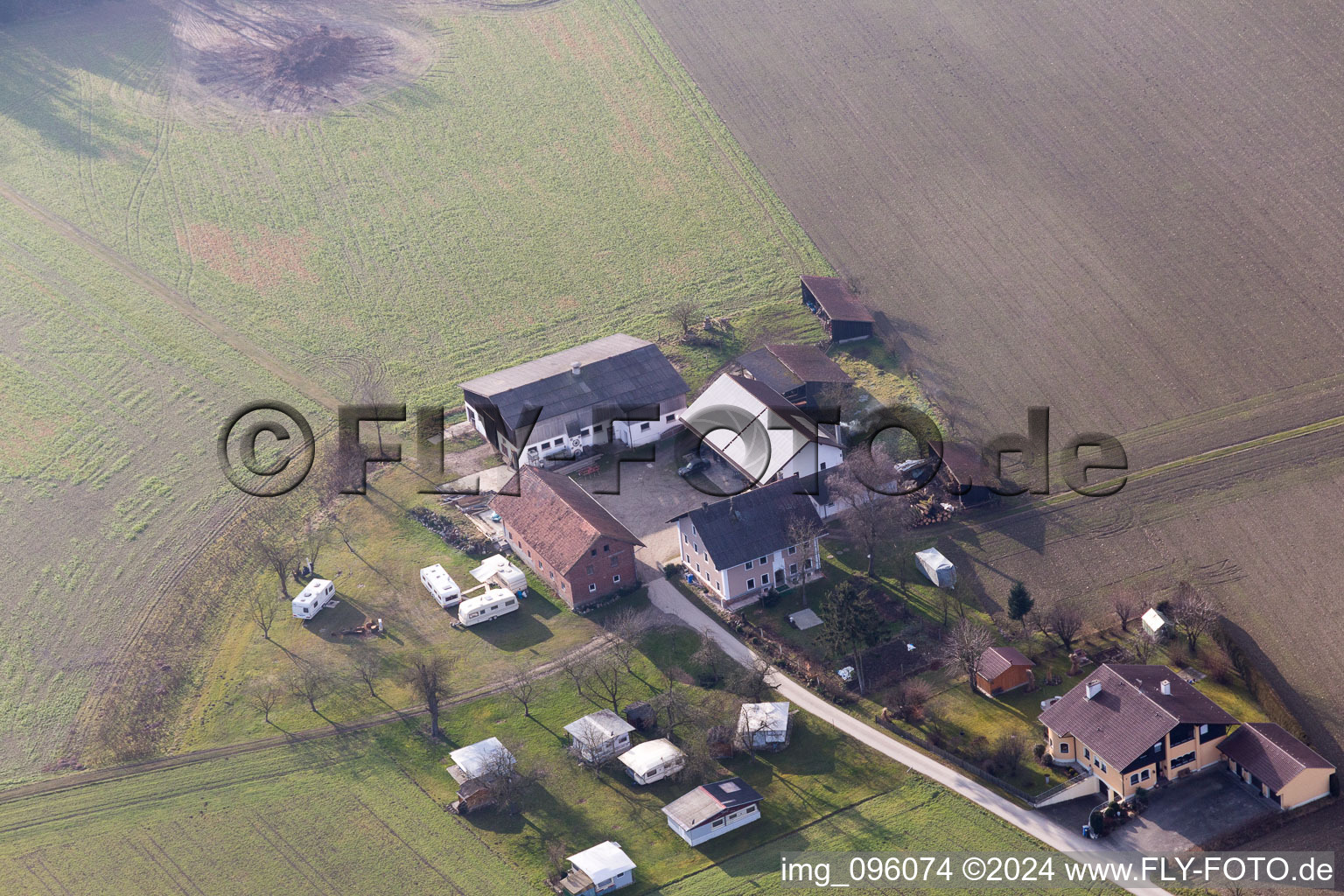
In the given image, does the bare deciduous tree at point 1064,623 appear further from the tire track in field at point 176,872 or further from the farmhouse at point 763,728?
the tire track in field at point 176,872

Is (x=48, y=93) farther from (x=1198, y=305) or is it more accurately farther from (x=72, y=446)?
(x=1198, y=305)

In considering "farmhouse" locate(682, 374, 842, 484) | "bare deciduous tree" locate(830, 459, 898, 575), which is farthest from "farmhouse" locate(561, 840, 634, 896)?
"farmhouse" locate(682, 374, 842, 484)

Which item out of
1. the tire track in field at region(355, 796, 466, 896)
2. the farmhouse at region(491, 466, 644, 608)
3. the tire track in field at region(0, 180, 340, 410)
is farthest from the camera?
the tire track in field at region(0, 180, 340, 410)

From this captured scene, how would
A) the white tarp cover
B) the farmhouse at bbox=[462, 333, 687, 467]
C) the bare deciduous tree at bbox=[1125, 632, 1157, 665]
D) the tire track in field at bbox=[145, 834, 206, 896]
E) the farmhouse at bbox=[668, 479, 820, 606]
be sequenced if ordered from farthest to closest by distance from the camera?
1. the farmhouse at bbox=[462, 333, 687, 467]
2. the farmhouse at bbox=[668, 479, 820, 606]
3. the bare deciduous tree at bbox=[1125, 632, 1157, 665]
4. the white tarp cover
5. the tire track in field at bbox=[145, 834, 206, 896]

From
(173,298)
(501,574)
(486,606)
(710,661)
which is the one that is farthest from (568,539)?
(173,298)

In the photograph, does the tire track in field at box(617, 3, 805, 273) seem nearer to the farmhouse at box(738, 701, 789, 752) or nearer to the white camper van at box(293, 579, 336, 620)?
the white camper van at box(293, 579, 336, 620)

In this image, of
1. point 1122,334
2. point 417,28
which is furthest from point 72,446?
point 1122,334

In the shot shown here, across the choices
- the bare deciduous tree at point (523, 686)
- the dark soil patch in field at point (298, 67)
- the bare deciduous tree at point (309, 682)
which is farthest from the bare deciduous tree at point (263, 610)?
the dark soil patch in field at point (298, 67)
